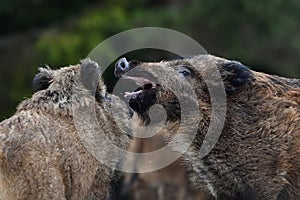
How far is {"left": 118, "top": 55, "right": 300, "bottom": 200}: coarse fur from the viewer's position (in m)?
8.44

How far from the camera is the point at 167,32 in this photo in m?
16.8

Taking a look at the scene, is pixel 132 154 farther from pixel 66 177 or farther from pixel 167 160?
pixel 66 177

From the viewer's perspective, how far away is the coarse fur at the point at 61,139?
7.94 metres

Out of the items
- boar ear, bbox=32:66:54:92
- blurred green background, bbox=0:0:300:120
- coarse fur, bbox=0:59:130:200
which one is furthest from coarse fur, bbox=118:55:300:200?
blurred green background, bbox=0:0:300:120

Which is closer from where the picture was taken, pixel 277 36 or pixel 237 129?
pixel 237 129

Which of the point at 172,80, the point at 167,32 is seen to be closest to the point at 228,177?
the point at 172,80

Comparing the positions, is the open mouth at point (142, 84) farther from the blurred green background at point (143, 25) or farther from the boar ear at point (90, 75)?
the blurred green background at point (143, 25)

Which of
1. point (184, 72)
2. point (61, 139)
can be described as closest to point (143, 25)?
point (184, 72)

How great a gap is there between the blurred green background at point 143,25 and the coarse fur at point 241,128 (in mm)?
7910

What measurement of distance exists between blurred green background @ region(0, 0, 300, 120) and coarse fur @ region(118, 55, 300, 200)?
7910mm

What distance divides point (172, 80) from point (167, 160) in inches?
78.3

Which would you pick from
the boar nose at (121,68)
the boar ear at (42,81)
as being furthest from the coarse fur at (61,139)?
the boar nose at (121,68)

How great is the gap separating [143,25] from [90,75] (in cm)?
831

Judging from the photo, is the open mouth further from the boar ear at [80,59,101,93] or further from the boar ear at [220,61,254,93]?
the boar ear at [220,61,254,93]
